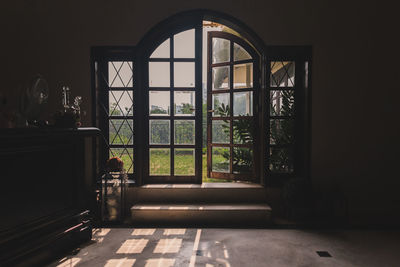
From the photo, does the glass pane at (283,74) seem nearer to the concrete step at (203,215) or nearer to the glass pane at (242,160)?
the glass pane at (242,160)

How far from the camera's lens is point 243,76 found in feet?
13.1

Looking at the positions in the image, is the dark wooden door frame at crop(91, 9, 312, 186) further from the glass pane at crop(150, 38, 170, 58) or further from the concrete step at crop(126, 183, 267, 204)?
the concrete step at crop(126, 183, 267, 204)

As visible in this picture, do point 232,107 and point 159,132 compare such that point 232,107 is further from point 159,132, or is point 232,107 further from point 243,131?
point 159,132

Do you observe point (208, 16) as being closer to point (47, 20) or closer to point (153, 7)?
point (153, 7)

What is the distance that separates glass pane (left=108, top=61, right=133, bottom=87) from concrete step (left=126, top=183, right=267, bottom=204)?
4.85 feet

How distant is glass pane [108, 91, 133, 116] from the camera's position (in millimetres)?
3668

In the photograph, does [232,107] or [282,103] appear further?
[232,107]

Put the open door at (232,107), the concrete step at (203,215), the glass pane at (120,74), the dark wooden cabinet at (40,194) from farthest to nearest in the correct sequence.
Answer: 1. the open door at (232,107)
2. the glass pane at (120,74)
3. the concrete step at (203,215)
4. the dark wooden cabinet at (40,194)

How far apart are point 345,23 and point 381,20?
18.2 inches

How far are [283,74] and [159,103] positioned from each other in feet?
5.92

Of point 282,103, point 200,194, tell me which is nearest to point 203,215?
point 200,194

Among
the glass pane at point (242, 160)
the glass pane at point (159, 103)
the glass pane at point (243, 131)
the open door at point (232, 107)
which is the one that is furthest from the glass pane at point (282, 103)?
the glass pane at point (159, 103)

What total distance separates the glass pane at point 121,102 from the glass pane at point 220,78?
1359 mm

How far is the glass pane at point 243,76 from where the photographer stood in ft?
12.9
